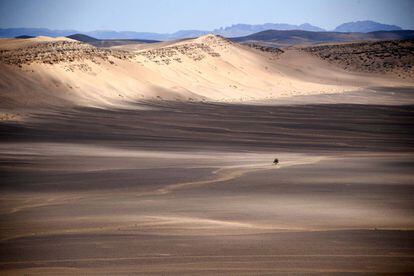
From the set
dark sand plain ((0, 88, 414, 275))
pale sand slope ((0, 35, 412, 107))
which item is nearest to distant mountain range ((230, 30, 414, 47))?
pale sand slope ((0, 35, 412, 107))

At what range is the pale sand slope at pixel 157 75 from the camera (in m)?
30.3

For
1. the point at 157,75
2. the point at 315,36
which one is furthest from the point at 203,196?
the point at 315,36

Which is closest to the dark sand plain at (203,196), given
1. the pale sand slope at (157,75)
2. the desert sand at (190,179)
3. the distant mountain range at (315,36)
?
the desert sand at (190,179)

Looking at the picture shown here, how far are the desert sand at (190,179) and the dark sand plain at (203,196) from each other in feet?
0.11

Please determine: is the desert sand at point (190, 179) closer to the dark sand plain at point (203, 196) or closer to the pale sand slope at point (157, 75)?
the dark sand plain at point (203, 196)

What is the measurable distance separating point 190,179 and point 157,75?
2580cm

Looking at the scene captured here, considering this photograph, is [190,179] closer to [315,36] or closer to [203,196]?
[203,196]

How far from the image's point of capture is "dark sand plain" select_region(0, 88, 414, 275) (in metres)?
8.23

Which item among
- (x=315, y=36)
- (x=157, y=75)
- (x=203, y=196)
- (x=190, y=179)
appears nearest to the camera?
(x=203, y=196)

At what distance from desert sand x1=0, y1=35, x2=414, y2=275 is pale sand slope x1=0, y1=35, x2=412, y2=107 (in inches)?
8.5

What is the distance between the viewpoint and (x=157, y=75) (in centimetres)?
3912

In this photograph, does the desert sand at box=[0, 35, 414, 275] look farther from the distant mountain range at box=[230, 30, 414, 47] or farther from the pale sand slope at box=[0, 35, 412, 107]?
the distant mountain range at box=[230, 30, 414, 47]

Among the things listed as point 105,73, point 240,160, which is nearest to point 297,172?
point 240,160

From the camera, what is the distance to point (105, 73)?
117ft
